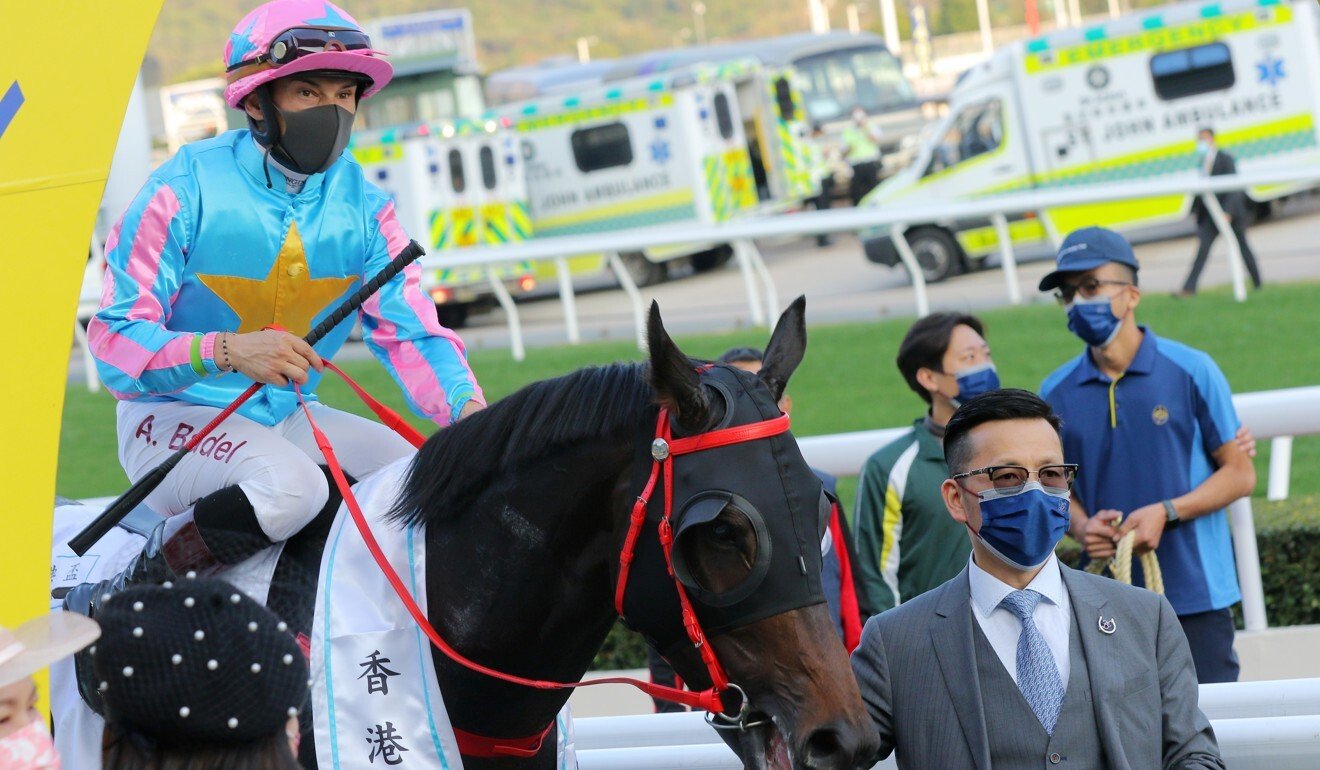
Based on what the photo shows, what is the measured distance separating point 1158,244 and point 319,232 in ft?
47.4

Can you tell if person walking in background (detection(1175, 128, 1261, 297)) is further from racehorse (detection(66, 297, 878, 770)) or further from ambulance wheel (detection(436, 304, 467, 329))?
racehorse (detection(66, 297, 878, 770))

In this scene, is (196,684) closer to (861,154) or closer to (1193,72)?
(1193,72)

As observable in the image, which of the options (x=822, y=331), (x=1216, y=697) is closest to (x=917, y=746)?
(x=1216, y=697)

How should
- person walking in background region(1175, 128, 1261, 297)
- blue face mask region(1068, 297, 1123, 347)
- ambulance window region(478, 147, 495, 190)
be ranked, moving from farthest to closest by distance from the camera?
ambulance window region(478, 147, 495, 190) → person walking in background region(1175, 128, 1261, 297) → blue face mask region(1068, 297, 1123, 347)

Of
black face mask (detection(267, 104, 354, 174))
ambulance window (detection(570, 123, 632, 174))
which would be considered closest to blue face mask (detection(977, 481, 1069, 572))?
black face mask (detection(267, 104, 354, 174))

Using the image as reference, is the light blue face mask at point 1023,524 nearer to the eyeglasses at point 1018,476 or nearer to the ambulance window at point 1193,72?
the eyeglasses at point 1018,476

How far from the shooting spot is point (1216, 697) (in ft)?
9.91

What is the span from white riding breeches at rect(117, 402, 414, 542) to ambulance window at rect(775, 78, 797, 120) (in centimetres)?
1897

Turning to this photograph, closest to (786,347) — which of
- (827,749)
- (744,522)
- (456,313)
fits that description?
(744,522)

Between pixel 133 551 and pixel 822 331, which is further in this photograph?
pixel 822 331

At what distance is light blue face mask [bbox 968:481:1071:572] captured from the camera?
2.65 metres

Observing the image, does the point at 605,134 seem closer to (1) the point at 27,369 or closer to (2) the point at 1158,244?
(2) the point at 1158,244

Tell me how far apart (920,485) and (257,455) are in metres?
2.17

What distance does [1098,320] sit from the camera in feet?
14.8
